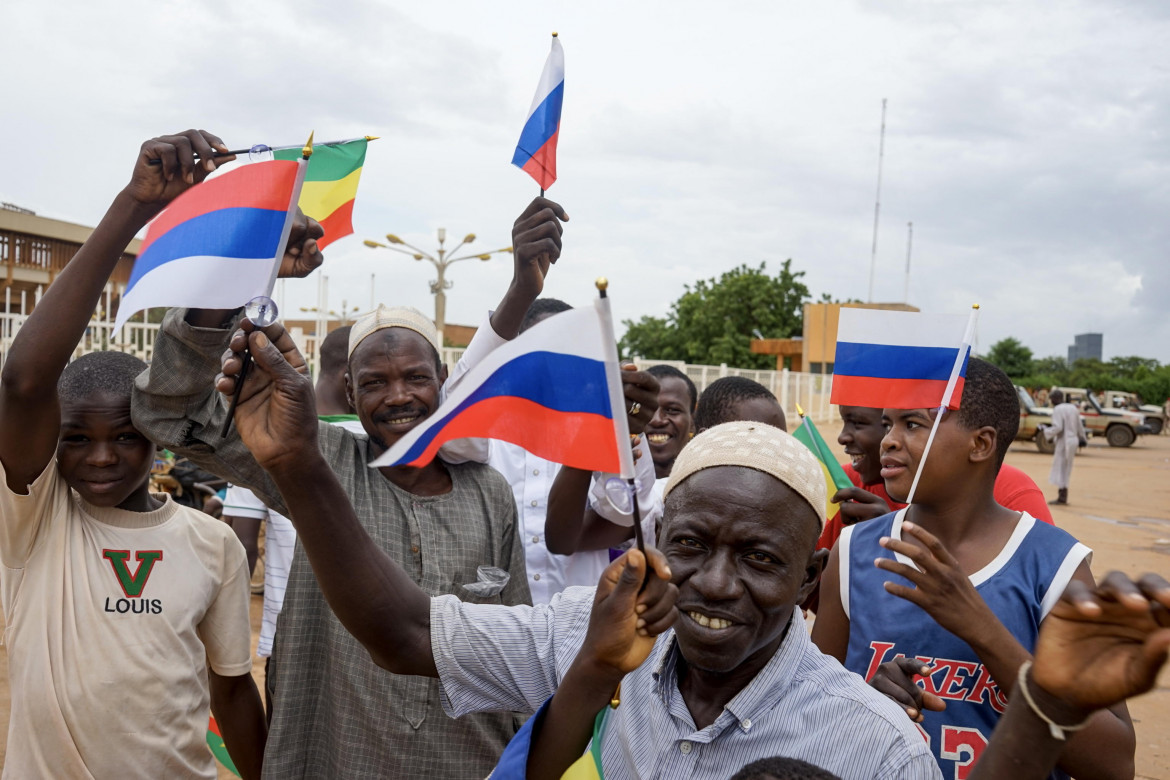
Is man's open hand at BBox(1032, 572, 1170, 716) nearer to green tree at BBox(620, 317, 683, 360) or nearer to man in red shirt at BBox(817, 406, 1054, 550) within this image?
man in red shirt at BBox(817, 406, 1054, 550)

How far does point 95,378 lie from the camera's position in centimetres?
246

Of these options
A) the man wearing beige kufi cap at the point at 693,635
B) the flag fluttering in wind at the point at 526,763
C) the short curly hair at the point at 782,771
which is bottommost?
the flag fluttering in wind at the point at 526,763

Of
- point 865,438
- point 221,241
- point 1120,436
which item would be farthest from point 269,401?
point 1120,436

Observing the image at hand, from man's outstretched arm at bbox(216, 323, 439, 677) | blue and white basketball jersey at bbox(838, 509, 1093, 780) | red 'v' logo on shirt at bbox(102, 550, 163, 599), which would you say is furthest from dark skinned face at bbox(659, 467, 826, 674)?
red 'v' logo on shirt at bbox(102, 550, 163, 599)

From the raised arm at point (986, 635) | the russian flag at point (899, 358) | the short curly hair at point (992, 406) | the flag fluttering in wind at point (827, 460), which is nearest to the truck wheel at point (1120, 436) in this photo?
the flag fluttering in wind at point (827, 460)

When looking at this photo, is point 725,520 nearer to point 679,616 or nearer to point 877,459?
point 679,616

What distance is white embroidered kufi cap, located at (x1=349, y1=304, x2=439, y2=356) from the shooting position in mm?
2615

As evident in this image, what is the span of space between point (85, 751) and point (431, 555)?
→ 1.01 m

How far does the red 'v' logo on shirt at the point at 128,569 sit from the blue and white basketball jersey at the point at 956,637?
6.20 feet

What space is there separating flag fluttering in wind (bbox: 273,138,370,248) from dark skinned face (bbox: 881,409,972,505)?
176cm

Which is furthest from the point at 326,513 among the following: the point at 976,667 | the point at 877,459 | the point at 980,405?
the point at 877,459

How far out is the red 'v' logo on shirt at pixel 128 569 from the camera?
2385 millimetres

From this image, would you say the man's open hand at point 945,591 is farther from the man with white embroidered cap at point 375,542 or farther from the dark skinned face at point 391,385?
the dark skinned face at point 391,385

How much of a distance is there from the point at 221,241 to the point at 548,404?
3.05ft
